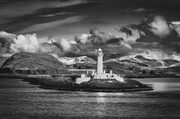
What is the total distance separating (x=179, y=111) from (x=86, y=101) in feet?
72.0

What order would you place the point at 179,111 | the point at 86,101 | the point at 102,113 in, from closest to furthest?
the point at 102,113
the point at 179,111
the point at 86,101

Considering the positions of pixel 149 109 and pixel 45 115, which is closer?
pixel 45 115

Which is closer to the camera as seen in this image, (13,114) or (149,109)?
(13,114)

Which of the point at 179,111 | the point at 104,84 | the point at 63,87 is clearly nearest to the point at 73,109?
the point at 179,111

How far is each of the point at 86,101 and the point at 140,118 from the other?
80.0 ft

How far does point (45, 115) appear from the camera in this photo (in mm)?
55156

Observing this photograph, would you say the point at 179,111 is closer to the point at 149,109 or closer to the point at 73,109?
the point at 149,109

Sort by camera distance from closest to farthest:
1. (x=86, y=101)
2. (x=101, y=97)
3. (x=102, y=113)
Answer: (x=102, y=113)
(x=86, y=101)
(x=101, y=97)

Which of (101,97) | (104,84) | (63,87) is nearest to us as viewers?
(101,97)

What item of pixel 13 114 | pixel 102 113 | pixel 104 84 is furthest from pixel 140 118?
pixel 104 84

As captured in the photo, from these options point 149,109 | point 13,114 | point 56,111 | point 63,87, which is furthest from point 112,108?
point 63,87

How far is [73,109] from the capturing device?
63281mm

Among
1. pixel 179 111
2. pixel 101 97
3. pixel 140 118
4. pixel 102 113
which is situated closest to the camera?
pixel 140 118

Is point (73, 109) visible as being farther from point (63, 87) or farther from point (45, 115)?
point (63, 87)
